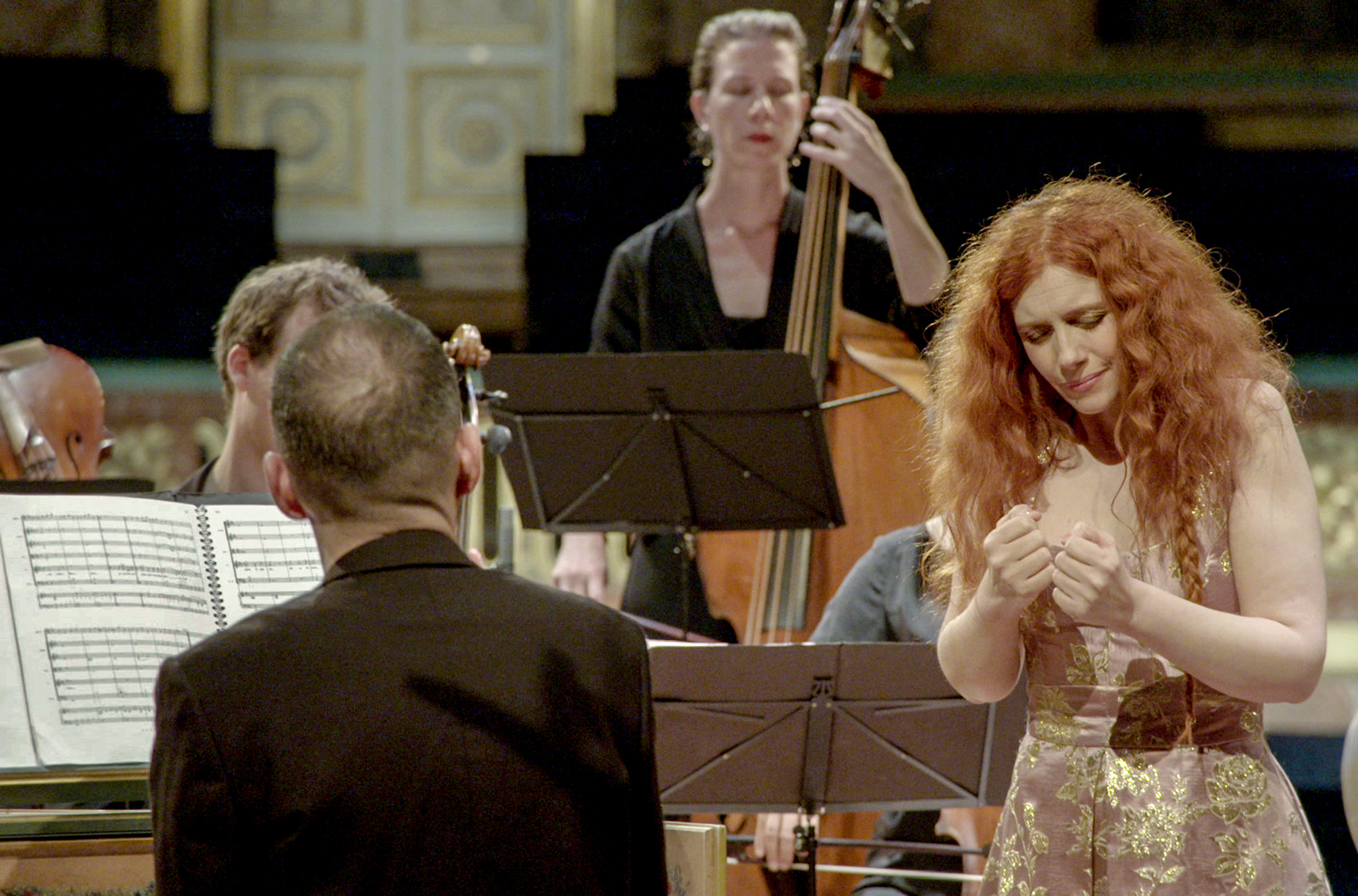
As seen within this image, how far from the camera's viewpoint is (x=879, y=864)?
3.24m

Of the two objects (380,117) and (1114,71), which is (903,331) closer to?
(1114,71)

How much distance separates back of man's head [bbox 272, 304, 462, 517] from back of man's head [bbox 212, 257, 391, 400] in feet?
4.94

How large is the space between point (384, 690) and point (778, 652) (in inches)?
52.2

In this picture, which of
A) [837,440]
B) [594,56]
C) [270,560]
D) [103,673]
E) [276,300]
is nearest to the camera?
[103,673]

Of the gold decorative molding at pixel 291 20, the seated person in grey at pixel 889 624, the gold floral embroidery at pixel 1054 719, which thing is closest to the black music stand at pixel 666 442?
the seated person in grey at pixel 889 624

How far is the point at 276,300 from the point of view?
305cm

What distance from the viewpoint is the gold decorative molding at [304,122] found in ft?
19.7

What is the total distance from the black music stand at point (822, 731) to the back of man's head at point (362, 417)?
1.22 m

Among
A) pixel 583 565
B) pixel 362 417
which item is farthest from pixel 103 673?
pixel 583 565

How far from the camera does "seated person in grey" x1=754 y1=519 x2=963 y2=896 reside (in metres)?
3.18

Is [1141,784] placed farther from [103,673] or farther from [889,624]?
[889,624]

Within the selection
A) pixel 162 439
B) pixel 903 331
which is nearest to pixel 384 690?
pixel 903 331

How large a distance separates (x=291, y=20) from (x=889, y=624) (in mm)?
3971

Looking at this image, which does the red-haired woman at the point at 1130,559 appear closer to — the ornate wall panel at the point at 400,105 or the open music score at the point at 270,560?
the open music score at the point at 270,560
